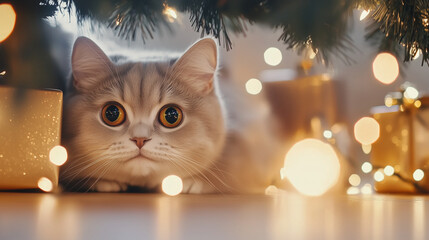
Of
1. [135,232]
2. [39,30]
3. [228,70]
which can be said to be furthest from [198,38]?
[135,232]

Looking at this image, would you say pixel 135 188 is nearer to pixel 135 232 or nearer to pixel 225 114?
pixel 225 114

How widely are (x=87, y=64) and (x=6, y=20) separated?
0.22 m

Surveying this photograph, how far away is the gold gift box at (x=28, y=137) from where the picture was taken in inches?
32.2

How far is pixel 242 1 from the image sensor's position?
0.77m

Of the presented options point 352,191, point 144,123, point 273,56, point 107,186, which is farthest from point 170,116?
point 352,191

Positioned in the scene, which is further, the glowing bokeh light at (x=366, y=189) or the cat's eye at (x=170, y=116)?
the glowing bokeh light at (x=366, y=189)

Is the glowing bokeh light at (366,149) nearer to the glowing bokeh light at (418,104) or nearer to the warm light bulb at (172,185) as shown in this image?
the glowing bokeh light at (418,104)

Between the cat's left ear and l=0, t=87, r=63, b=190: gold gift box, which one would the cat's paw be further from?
the cat's left ear

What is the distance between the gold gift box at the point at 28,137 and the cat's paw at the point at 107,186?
0.28 ft

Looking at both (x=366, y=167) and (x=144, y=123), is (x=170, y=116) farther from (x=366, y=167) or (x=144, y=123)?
(x=366, y=167)

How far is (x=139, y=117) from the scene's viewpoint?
2.92ft

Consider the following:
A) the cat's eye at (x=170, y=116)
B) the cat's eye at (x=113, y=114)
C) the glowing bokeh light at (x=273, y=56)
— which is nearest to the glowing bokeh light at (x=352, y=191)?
the glowing bokeh light at (x=273, y=56)

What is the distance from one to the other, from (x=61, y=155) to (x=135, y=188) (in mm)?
170

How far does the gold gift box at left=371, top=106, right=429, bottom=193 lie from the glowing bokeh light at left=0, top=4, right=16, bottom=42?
0.89 metres
